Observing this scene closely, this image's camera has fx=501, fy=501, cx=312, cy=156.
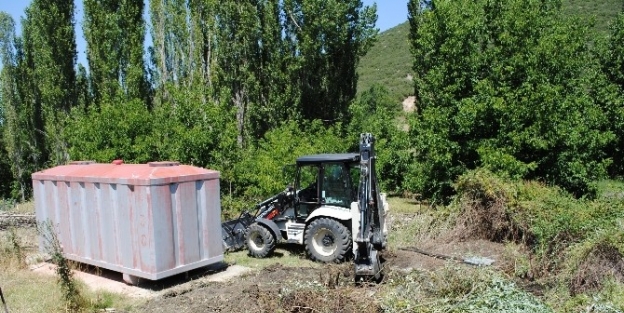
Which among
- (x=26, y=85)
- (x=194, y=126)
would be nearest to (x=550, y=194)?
(x=194, y=126)

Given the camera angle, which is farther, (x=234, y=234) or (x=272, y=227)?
(x=234, y=234)

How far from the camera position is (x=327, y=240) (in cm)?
935

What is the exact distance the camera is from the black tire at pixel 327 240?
9094 mm

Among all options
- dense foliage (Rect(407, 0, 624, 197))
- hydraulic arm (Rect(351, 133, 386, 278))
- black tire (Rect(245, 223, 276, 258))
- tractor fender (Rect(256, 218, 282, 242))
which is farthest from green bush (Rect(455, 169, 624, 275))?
black tire (Rect(245, 223, 276, 258))

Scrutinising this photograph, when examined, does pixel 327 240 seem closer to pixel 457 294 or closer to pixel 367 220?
pixel 367 220

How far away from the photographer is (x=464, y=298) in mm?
5938

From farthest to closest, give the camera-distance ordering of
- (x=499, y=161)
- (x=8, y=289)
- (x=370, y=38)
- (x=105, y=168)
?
1. (x=370, y=38)
2. (x=499, y=161)
3. (x=105, y=168)
4. (x=8, y=289)

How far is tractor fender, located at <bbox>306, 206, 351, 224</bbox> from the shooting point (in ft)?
30.3

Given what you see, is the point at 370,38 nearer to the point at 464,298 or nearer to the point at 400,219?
the point at 400,219

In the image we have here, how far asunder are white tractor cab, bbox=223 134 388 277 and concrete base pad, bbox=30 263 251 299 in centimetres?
102

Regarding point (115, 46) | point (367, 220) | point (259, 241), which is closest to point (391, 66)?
point (115, 46)

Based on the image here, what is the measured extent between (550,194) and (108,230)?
807cm

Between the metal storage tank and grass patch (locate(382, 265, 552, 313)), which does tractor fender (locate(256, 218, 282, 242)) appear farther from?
grass patch (locate(382, 265, 552, 313))

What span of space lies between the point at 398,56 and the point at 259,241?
161ft
